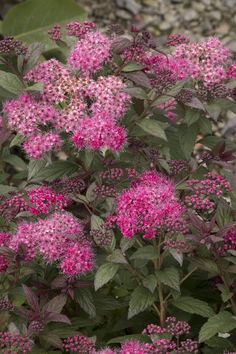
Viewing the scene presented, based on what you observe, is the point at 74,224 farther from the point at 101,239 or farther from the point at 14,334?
the point at 14,334

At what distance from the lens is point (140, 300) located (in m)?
2.57

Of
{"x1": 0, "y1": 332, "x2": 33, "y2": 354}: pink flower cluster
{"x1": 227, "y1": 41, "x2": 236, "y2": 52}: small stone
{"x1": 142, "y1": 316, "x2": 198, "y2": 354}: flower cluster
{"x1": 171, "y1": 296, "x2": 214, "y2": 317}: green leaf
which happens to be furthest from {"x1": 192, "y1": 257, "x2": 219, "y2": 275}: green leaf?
{"x1": 227, "y1": 41, "x2": 236, "y2": 52}: small stone

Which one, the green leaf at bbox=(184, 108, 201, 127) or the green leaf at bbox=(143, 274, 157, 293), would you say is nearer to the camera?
the green leaf at bbox=(143, 274, 157, 293)

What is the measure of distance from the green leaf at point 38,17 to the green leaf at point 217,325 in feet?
12.7

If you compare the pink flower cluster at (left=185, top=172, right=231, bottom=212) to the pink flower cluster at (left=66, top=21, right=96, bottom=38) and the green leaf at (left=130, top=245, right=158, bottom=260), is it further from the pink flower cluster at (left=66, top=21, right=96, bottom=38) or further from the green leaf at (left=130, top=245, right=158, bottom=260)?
the pink flower cluster at (left=66, top=21, right=96, bottom=38)

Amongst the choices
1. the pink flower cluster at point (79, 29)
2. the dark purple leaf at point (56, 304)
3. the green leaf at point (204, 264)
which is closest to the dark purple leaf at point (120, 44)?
the pink flower cluster at point (79, 29)

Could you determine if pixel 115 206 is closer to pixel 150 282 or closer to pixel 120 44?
pixel 150 282

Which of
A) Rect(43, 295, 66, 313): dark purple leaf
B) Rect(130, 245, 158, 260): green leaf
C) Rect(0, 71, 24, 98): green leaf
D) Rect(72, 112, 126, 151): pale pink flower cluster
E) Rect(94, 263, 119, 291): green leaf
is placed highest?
Rect(0, 71, 24, 98): green leaf

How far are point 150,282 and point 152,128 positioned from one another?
639 mm

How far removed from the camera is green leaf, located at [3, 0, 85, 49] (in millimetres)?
6055

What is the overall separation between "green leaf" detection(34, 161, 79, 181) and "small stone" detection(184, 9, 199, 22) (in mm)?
4687

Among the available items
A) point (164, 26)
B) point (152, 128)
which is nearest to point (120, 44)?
point (152, 128)

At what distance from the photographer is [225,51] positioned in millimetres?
3133

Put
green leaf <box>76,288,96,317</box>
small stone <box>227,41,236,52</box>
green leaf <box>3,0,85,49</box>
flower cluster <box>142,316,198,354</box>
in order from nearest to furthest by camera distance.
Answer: flower cluster <box>142,316,198,354</box>
green leaf <box>76,288,96,317</box>
green leaf <box>3,0,85,49</box>
small stone <box>227,41,236,52</box>
